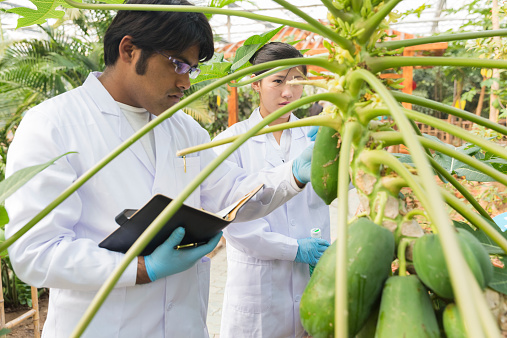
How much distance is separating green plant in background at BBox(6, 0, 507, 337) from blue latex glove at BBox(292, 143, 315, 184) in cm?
82

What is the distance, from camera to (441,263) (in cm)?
49

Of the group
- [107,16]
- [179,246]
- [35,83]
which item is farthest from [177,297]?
[107,16]

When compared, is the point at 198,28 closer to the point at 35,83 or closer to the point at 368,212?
the point at 368,212

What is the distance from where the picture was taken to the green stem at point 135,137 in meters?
0.60

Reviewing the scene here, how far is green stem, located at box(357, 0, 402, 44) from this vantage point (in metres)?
0.65

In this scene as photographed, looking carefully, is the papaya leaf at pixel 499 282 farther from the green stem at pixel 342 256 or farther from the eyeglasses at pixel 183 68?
the eyeglasses at pixel 183 68

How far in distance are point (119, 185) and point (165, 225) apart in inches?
14.5

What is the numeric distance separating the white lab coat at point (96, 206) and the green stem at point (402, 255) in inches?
38.3

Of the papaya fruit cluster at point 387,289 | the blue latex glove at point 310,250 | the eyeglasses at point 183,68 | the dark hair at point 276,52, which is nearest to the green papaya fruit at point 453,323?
the papaya fruit cluster at point 387,289

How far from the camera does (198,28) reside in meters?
1.56

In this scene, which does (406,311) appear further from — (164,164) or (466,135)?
(164,164)

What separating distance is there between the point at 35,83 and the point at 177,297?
557cm

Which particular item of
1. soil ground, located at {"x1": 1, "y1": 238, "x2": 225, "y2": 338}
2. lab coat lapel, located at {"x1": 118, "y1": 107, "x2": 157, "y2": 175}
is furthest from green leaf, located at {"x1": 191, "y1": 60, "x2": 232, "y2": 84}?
soil ground, located at {"x1": 1, "y1": 238, "x2": 225, "y2": 338}

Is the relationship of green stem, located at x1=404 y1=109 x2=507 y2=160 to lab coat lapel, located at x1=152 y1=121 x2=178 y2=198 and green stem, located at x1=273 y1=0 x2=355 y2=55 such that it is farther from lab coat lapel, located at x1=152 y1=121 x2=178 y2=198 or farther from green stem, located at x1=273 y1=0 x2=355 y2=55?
lab coat lapel, located at x1=152 y1=121 x2=178 y2=198
